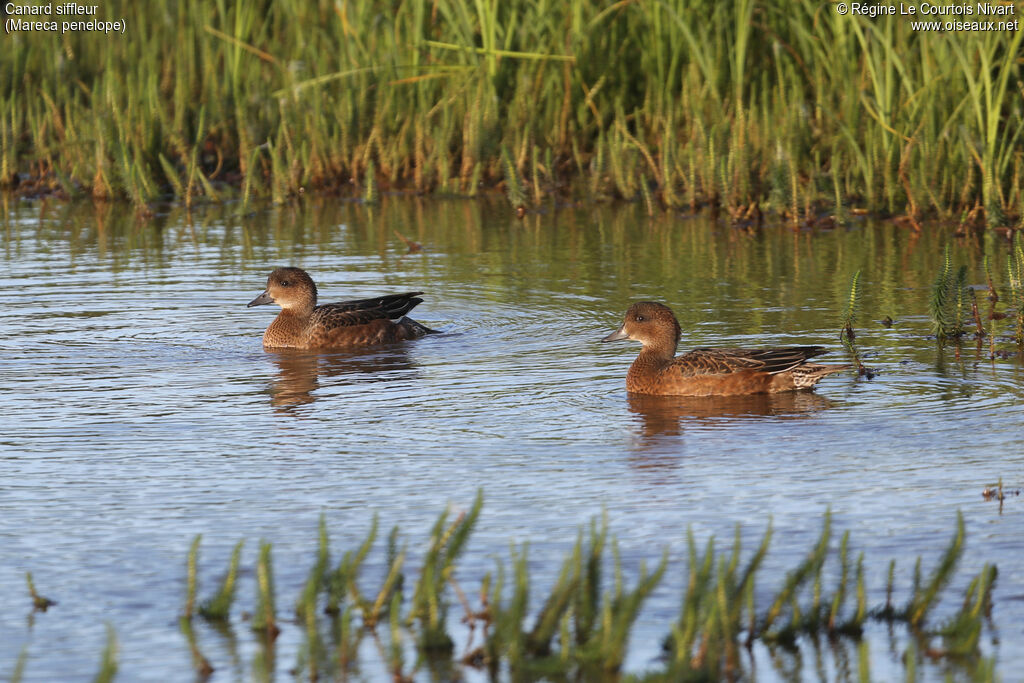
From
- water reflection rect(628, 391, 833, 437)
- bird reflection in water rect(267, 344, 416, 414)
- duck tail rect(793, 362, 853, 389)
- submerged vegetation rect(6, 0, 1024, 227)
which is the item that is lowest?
water reflection rect(628, 391, 833, 437)

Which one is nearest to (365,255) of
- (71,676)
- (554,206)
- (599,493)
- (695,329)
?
(554,206)

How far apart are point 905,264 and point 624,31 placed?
482cm

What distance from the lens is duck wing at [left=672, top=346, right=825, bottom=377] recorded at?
8.32 metres

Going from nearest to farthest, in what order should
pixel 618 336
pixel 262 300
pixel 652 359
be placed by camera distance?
pixel 652 359
pixel 618 336
pixel 262 300

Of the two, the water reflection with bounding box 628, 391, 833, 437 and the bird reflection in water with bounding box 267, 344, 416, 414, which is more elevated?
the bird reflection in water with bounding box 267, 344, 416, 414

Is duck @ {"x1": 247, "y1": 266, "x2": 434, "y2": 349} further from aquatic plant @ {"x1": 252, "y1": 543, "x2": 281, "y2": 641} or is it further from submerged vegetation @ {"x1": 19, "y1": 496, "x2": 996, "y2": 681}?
aquatic plant @ {"x1": 252, "y1": 543, "x2": 281, "y2": 641}

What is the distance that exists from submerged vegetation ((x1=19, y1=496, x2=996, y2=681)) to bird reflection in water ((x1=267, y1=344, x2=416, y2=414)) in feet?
10.9

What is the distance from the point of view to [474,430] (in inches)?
296

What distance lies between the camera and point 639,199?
15758mm

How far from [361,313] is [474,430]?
304cm

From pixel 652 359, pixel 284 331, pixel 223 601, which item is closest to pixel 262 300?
pixel 284 331

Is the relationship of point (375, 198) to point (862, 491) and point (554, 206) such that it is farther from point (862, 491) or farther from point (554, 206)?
point (862, 491)

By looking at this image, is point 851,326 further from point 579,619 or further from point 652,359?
point 579,619

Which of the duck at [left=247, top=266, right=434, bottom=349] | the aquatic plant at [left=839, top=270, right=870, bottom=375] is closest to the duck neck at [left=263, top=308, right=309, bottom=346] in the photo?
the duck at [left=247, top=266, right=434, bottom=349]
